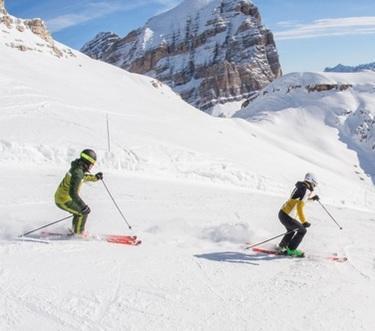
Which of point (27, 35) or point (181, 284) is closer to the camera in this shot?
point (181, 284)

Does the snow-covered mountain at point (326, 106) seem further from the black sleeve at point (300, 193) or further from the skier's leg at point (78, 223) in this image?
the skier's leg at point (78, 223)

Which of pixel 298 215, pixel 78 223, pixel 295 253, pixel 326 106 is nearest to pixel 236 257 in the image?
pixel 295 253

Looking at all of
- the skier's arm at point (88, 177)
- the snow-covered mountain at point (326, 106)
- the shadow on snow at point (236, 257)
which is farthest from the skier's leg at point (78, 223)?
the snow-covered mountain at point (326, 106)

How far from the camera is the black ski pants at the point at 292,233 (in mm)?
8977

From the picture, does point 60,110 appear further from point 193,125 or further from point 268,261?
point 268,261

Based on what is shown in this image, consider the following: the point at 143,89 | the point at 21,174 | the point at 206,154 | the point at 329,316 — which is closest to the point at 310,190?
the point at 329,316

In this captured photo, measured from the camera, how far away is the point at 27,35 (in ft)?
153

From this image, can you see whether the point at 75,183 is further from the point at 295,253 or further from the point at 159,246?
the point at 295,253

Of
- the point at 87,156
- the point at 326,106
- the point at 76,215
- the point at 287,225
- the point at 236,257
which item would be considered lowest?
the point at 326,106

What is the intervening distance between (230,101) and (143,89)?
5813 inches

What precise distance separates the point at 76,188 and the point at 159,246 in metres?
1.90

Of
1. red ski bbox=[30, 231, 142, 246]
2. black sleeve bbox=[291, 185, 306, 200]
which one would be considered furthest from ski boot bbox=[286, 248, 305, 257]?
red ski bbox=[30, 231, 142, 246]

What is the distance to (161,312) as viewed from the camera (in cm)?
621

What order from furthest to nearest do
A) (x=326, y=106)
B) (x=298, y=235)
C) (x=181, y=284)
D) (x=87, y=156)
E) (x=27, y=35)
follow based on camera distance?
(x=326, y=106), (x=27, y=35), (x=298, y=235), (x=87, y=156), (x=181, y=284)
